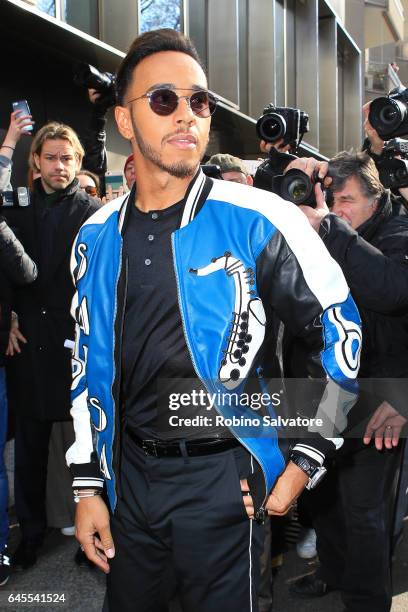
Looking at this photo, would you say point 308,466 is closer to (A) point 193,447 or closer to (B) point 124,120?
(A) point 193,447

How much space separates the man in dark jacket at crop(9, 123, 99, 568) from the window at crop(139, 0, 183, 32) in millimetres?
7158

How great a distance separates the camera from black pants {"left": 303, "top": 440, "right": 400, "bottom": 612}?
10.2ft

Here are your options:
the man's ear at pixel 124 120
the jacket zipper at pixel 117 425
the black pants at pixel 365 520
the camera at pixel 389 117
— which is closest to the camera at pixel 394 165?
the camera at pixel 389 117

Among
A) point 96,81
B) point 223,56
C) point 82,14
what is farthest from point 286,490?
point 223,56

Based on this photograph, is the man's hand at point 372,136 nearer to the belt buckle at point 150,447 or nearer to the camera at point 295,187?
the camera at point 295,187

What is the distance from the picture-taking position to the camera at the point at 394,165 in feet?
10.4

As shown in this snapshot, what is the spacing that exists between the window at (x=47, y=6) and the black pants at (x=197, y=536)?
735cm

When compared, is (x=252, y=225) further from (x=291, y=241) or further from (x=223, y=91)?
(x=223, y=91)

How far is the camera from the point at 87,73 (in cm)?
402

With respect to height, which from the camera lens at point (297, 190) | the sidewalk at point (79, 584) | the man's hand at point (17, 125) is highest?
the man's hand at point (17, 125)

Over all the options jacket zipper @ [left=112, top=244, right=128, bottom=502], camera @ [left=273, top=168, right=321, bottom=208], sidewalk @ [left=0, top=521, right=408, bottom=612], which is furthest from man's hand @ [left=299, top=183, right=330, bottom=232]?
sidewalk @ [left=0, top=521, right=408, bottom=612]

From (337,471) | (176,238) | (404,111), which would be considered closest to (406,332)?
(337,471)

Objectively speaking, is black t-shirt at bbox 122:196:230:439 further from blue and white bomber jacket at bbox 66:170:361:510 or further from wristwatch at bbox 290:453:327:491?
wristwatch at bbox 290:453:327:491

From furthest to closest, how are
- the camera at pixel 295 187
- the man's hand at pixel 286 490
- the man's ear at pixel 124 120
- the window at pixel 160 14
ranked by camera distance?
the window at pixel 160 14 → the camera at pixel 295 187 → the man's ear at pixel 124 120 → the man's hand at pixel 286 490
